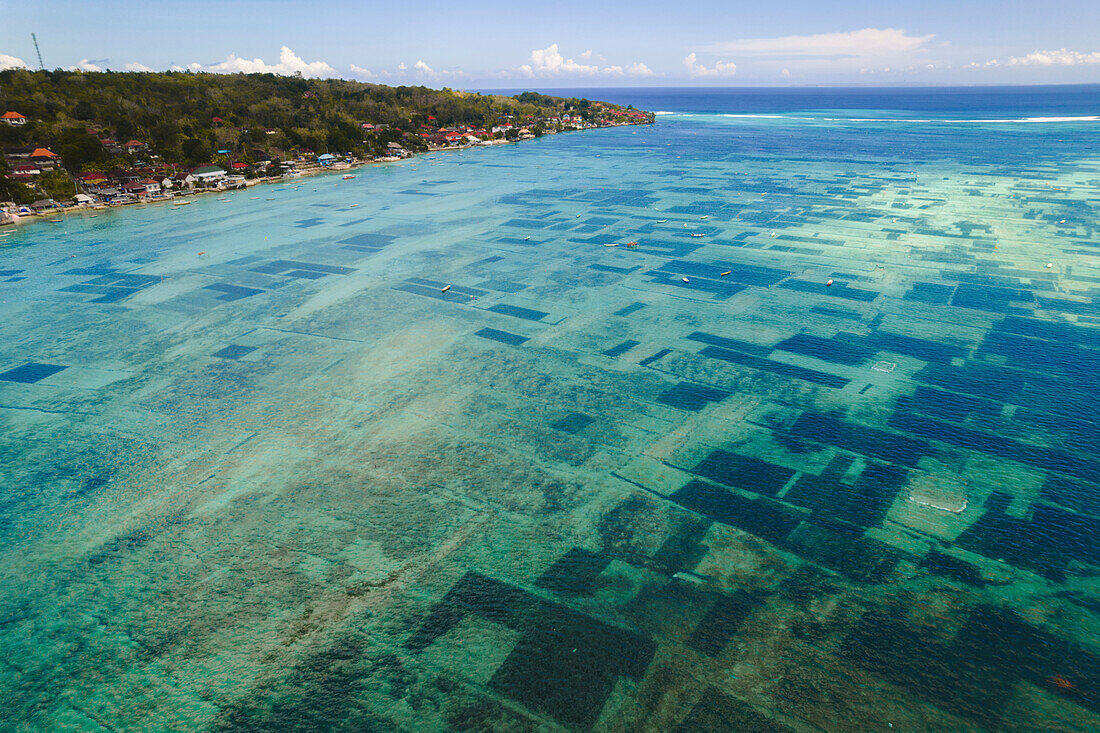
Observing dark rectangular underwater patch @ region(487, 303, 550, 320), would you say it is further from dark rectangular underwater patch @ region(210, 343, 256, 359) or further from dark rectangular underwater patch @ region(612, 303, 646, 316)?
dark rectangular underwater patch @ region(210, 343, 256, 359)

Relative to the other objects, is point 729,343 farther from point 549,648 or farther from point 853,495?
point 549,648

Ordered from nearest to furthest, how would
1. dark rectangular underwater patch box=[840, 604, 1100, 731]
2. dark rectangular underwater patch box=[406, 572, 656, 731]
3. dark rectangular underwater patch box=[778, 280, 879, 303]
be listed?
dark rectangular underwater patch box=[840, 604, 1100, 731]
dark rectangular underwater patch box=[406, 572, 656, 731]
dark rectangular underwater patch box=[778, 280, 879, 303]

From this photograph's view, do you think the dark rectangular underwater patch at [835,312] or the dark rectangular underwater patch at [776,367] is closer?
the dark rectangular underwater patch at [776,367]

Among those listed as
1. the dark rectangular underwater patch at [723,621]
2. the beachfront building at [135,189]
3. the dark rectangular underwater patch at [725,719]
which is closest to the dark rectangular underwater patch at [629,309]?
the dark rectangular underwater patch at [723,621]

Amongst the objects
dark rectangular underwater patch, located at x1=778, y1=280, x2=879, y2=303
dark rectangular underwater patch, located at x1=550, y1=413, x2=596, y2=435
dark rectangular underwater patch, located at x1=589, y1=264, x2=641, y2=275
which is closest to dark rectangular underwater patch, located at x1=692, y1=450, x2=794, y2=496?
dark rectangular underwater patch, located at x1=550, y1=413, x2=596, y2=435

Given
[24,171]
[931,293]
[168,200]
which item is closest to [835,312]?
[931,293]

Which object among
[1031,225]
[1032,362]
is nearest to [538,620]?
[1032,362]

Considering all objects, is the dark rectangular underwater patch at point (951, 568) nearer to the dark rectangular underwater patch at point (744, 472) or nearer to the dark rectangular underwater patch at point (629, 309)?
the dark rectangular underwater patch at point (744, 472)

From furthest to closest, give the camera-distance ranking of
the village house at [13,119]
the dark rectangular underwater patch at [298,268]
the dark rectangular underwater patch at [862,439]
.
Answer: the village house at [13,119] < the dark rectangular underwater patch at [298,268] < the dark rectangular underwater patch at [862,439]
